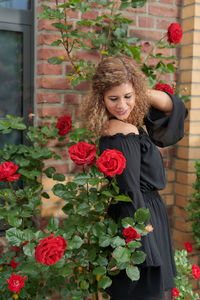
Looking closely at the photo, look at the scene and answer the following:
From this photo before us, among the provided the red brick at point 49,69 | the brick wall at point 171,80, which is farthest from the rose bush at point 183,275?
the red brick at point 49,69

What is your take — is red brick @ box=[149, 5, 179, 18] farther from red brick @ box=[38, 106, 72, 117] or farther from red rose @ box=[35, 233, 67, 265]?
red rose @ box=[35, 233, 67, 265]

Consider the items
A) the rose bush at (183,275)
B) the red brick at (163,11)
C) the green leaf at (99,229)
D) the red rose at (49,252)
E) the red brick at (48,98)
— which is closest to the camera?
the red rose at (49,252)

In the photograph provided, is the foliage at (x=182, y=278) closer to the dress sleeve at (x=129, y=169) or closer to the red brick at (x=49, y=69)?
the dress sleeve at (x=129, y=169)

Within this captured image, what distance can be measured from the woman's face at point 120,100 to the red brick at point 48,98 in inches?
18.9

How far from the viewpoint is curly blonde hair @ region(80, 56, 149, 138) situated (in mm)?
1560

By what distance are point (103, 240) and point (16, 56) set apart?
1238 mm

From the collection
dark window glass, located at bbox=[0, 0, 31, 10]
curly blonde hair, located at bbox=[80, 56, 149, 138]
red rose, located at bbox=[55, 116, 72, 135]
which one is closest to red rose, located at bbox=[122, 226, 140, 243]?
curly blonde hair, located at bbox=[80, 56, 149, 138]

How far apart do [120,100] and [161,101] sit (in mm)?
307

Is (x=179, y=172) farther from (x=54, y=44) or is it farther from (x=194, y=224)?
(x=54, y=44)

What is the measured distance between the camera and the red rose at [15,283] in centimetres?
162

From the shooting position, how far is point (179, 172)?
2438mm

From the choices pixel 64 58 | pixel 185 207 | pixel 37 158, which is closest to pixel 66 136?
pixel 37 158

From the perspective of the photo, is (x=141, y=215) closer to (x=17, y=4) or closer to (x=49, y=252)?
(x=49, y=252)

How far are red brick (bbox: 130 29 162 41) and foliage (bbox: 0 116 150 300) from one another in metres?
0.76
